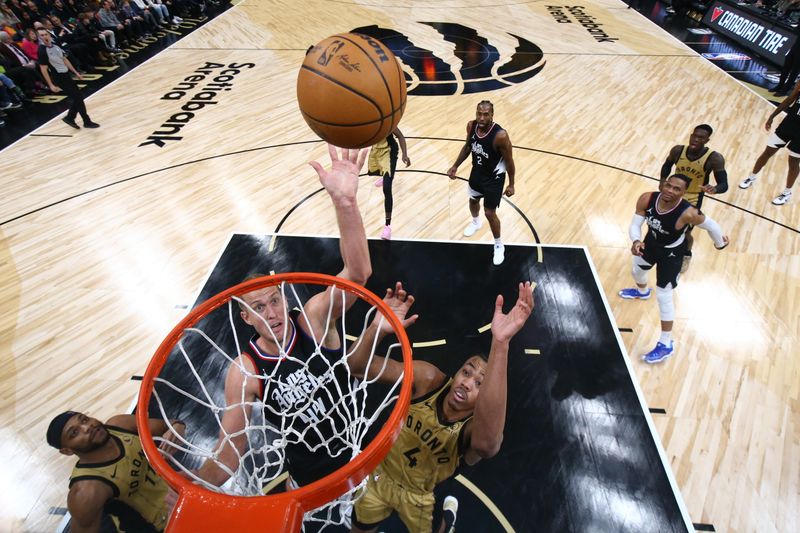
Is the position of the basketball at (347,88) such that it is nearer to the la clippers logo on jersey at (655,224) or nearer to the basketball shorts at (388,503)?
the basketball shorts at (388,503)

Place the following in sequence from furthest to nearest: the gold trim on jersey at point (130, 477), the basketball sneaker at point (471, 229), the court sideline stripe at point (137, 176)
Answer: the court sideline stripe at point (137, 176) < the basketball sneaker at point (471, 229) < the gold trim on jersey at point (130, 477)

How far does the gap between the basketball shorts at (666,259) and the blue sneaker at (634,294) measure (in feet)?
2.49

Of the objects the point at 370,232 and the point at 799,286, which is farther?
the point at 370,232

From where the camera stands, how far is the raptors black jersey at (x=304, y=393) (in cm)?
216

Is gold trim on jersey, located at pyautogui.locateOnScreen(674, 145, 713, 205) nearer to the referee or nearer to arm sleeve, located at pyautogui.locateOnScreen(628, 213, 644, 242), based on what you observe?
arm sleeve, located at pyautogui.locateOnScreen(628, 213, 644, 242)

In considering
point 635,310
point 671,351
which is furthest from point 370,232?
point 671,351

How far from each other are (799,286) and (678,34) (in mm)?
10803

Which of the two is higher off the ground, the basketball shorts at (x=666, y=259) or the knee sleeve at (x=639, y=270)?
the basketball shorts at (x=666, y=259)

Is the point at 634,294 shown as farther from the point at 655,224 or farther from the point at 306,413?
the point at 306,413

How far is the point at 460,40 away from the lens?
1106cm

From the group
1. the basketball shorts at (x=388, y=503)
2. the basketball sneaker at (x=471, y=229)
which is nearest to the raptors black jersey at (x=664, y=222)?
the basketball sneaker at (x=471, y=229)

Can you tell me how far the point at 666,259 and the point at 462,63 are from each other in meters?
7.84

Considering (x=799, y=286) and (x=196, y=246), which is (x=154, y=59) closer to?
(x=196, y=246)

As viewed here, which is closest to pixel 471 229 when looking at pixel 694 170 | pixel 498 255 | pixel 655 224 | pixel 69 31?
pixel 498 255
